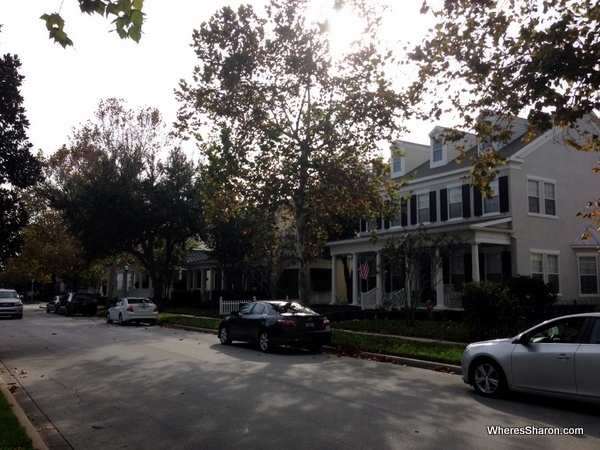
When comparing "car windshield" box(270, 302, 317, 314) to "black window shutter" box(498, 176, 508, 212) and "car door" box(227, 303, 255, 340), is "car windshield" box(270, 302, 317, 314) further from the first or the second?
"black window shutter" box(498, 176, 508, 212)

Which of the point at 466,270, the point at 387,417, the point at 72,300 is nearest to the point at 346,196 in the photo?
the point at 466,270

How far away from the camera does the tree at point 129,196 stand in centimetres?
3550

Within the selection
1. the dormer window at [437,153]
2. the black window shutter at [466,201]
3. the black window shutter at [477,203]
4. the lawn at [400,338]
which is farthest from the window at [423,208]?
the lawn at [400,338]

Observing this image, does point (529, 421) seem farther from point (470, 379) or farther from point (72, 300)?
point (72, 300)

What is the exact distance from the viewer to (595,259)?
2792 centimetres

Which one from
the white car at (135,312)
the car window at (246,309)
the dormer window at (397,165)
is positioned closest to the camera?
the car window at (246,309)

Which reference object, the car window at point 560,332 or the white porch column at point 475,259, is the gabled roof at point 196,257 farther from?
the car window at point 560,332

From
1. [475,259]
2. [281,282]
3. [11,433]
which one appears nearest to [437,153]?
[475,259]

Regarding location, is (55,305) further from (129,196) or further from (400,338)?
(400,338)

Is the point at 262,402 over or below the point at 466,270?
below

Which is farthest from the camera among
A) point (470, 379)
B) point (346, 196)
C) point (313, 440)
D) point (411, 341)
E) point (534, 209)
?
point (534, 209)

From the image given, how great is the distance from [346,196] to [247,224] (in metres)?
18.0

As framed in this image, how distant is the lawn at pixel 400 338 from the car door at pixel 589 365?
4.58 meters

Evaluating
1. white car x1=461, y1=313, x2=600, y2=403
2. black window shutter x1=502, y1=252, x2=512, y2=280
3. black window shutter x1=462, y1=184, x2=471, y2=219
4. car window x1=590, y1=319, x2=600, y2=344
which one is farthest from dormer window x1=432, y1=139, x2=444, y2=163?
car window x1=590, y1=319, x2=600, y2=344
